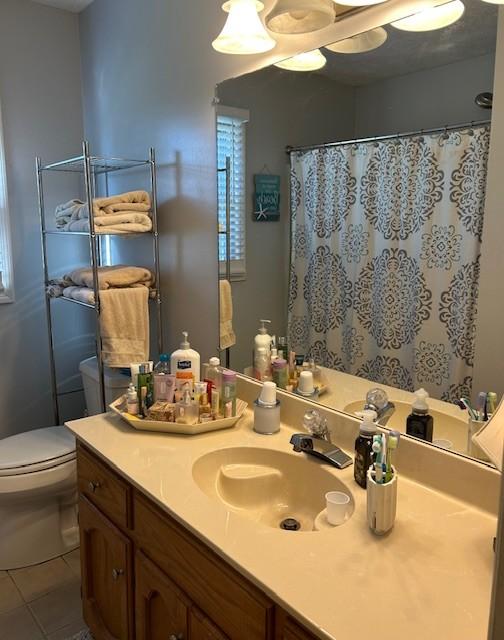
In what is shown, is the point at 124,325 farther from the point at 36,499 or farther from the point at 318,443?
the point at 318,443

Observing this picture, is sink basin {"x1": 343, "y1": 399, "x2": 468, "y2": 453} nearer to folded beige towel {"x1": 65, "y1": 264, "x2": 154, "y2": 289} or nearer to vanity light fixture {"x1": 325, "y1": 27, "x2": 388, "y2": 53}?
vanity light fixture {"x1": 325, "y1": 27, "x2": 388, "y2": 53}

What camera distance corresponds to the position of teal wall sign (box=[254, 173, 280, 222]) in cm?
170

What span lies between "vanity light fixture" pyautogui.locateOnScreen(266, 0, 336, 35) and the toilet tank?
149cm

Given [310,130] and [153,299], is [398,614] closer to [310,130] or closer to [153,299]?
[310,130]

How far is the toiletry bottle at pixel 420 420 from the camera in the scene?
1335mm

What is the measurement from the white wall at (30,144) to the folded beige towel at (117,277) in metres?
0.59

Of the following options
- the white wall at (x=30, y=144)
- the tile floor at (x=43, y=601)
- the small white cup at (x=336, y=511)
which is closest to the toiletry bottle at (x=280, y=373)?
the small white cup at (x=336, y=511)

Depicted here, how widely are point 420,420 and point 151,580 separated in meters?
0.79

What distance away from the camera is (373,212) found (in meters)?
1.44

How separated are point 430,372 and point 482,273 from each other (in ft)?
0.93

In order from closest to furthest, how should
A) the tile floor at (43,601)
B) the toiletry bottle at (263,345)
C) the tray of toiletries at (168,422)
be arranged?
the tray of toiletries at (168,422) → the toiletry bottle at (263,345) → the tile floor at (43,601)

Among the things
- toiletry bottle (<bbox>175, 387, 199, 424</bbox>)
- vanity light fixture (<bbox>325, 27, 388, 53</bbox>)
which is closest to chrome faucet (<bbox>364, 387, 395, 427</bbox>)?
toiletry bottle (<bbox>175, 387, 199, 424</bbox>)

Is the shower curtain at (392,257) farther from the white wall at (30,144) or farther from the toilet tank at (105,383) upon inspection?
the white wall at (30,144)

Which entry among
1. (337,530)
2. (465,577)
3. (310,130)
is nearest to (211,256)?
(310,130)
